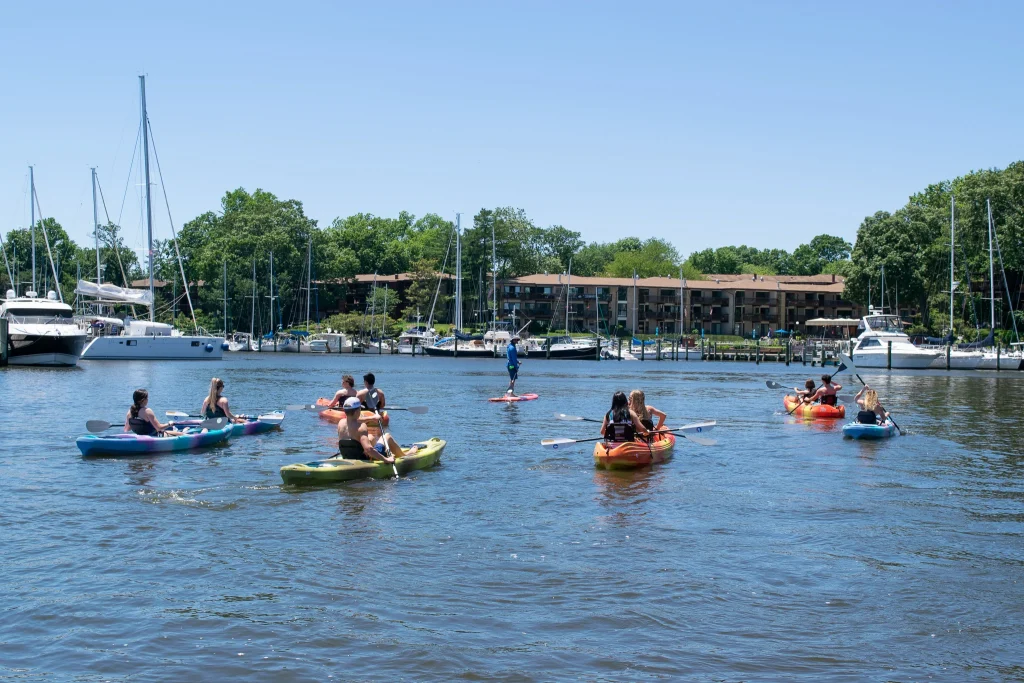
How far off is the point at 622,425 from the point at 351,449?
6049mm

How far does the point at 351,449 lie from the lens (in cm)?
1884

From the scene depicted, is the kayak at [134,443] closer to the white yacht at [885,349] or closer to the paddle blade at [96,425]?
the paddle blade at [96,425]

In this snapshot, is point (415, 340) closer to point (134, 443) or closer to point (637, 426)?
point (134, 443)

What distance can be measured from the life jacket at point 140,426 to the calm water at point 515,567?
42.4 inches

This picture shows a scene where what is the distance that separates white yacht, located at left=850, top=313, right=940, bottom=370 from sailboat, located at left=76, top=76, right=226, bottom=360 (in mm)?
55034

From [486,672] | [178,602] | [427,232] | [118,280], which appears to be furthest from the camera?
[427,232]

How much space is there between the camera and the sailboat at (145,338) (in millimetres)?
70750

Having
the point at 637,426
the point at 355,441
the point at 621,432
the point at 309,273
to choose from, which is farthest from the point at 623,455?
the point at 309,273

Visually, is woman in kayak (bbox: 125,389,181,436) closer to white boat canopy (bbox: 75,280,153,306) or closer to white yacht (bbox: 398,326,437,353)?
white boat canopy (bbox: 75,280,153,306)

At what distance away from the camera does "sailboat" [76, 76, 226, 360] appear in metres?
70.8

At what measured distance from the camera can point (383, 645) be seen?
31.4 ft

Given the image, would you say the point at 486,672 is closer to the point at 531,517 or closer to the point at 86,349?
the point at 531,517

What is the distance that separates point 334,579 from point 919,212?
345 ft

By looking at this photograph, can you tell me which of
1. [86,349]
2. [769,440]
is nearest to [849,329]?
[86,349]
